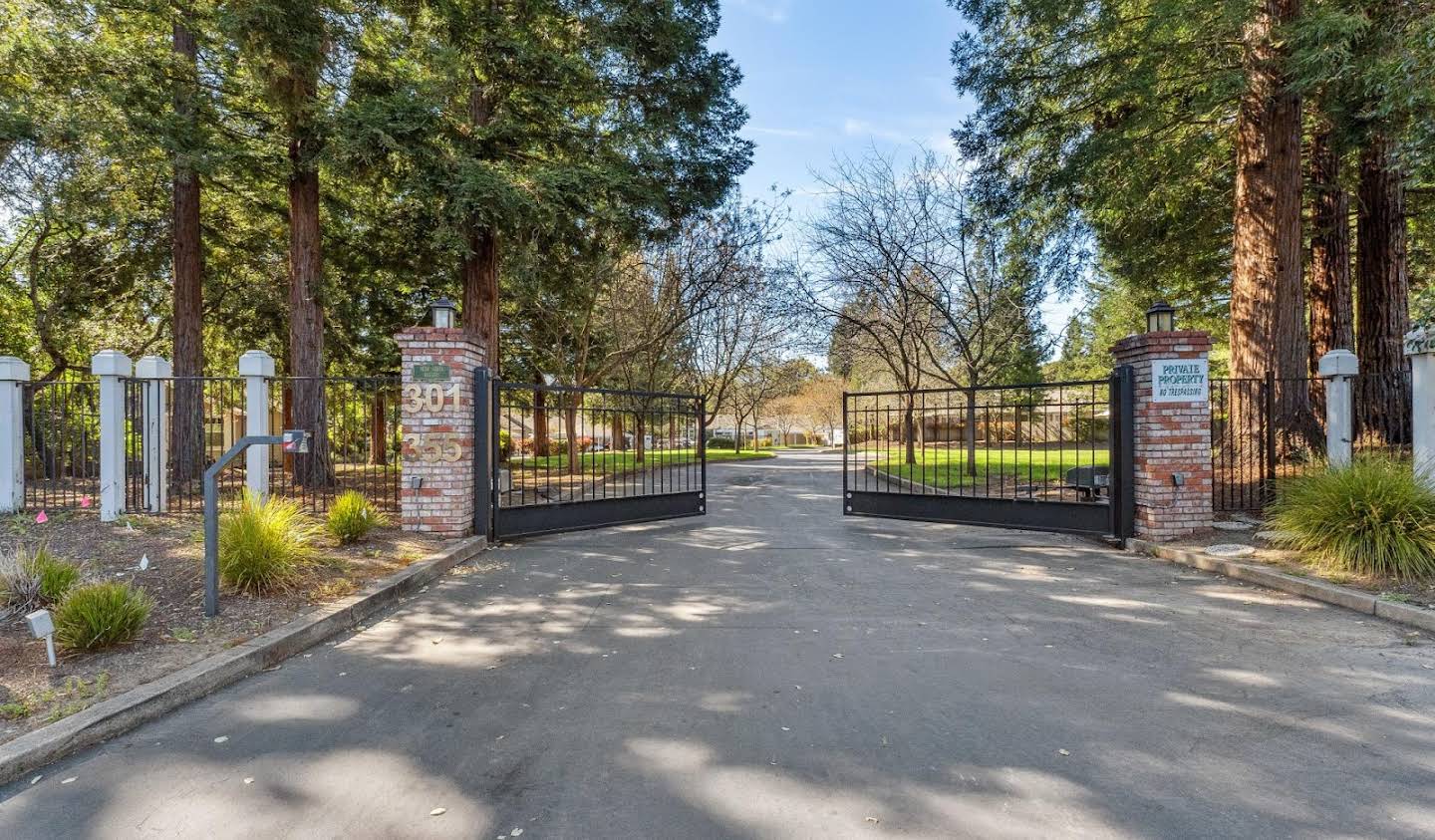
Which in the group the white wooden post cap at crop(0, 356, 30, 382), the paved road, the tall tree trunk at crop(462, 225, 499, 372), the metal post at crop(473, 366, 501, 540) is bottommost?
the paved road

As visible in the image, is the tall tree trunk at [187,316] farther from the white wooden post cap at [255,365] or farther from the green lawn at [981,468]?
the green lawn at [981,468]

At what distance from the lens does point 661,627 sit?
4.41 m

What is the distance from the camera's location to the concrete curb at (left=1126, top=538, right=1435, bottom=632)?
4387 mm

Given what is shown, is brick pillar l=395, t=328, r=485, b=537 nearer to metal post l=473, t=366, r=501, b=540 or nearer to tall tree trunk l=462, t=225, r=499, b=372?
metal post l=473, t=366, r=501, b=540

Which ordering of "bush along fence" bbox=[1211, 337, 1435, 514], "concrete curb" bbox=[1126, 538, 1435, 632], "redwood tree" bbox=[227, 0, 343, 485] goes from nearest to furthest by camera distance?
"concrete curb" bbox=[1126, 538, 1435, 632], "bush along fence" bbox=[1211, 337, 1435, 514], "redwood tree" bbox=[227, 0, 343, 485]

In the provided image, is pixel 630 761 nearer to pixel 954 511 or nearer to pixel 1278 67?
pixel 954 511

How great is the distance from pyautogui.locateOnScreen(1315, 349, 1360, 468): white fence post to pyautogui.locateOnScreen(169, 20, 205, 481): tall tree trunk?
48.9 ft

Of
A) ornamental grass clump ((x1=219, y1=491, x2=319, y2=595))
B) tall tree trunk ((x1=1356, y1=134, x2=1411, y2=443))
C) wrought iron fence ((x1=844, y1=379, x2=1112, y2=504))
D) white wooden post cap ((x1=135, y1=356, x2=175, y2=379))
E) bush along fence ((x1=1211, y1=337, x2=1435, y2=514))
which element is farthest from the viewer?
tall tree trunk ((x1=1356, y1=134, x2=1411, y2=443))

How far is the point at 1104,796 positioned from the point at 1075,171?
1011cm

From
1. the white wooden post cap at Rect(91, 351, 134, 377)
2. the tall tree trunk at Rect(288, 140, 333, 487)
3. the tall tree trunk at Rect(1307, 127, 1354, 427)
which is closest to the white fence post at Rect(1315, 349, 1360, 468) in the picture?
the tall tree trunk at Rect(1307, 127, 1354, 427)

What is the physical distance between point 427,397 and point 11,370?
531 cm

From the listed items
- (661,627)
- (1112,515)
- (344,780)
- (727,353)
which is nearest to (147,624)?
(344,780)

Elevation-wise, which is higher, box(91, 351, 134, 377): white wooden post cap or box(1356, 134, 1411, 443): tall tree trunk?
box(1356, 134, 1411, 443): tall tree trunk

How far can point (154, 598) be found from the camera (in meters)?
4.57
